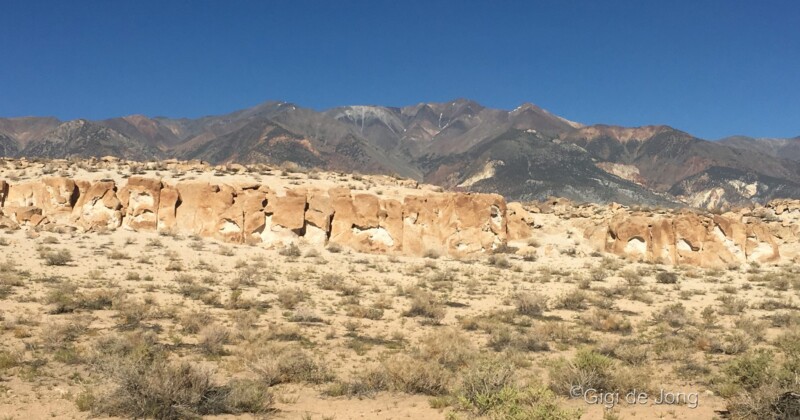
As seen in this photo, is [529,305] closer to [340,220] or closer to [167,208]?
[340,220]

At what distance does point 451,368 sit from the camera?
10.5 meters

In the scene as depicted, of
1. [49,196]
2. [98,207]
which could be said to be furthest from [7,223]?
[98,207]

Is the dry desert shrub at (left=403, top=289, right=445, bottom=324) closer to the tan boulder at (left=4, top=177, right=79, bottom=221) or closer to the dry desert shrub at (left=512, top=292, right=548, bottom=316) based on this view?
the dry desert shrub at (left=512, top=292, right=548, bottom=316)

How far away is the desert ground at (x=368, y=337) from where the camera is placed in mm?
7945

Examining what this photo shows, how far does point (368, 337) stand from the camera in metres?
12.9

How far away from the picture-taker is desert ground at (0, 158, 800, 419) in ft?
26.1

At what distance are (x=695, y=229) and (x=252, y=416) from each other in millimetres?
26639

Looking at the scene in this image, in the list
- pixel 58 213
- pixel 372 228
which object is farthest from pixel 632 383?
pixel 58 213

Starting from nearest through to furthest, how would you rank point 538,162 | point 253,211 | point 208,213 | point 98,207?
point 253,211
point 208,213
point 98,207
point 538,162

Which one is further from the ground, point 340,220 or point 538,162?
point 538,162

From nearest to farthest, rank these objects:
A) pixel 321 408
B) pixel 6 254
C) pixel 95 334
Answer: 1. pixel 321 408
2. pixel 95 334
3. pixel 6 254

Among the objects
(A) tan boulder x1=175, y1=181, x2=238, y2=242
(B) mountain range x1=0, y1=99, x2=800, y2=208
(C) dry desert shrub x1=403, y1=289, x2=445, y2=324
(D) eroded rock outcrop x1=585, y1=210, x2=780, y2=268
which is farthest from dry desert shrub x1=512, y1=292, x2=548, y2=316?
(B) mountain range x1=0, y1=99, x2=800, y2=208

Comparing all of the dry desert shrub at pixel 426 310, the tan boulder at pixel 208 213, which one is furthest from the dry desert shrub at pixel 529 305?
the tan boulder at pixel 208 213

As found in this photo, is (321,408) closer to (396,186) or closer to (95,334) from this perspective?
(95,334)
